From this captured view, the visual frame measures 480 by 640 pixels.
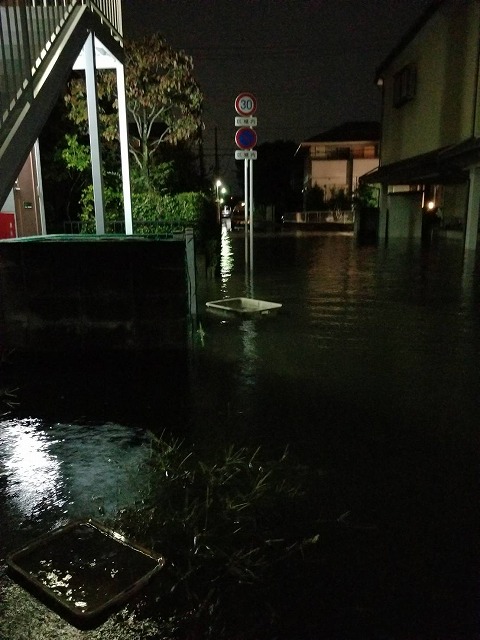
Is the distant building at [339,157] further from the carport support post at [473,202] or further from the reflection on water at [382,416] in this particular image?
the reflection on water at [382,416]

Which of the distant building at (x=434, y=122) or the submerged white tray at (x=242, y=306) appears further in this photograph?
the distant building at (x=434, y=122)

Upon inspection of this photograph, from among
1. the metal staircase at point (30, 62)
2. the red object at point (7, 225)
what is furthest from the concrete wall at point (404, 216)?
the metal staircase at point (30, 62)

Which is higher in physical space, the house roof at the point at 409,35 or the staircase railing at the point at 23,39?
the house roof at the point at 409,35

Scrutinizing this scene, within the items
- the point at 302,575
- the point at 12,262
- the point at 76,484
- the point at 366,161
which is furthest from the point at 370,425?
the point at 366,161

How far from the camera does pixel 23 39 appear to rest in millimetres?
5504

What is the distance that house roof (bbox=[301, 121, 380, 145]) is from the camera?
50.9 metres

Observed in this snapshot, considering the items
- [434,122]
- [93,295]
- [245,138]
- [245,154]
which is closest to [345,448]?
[93,295]

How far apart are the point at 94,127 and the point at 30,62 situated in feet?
10.0

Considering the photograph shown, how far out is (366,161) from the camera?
51594mm

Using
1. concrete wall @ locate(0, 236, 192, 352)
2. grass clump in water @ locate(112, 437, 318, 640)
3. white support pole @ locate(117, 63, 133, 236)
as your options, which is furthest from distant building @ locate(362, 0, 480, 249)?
grass clump in water @ locate(112, 437, 318, 640)

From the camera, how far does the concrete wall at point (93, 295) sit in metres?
6.22

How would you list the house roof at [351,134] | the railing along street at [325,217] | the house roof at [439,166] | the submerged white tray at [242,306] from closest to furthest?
the submerged white tray at [242,306] → the house roof at [439,166] → the railing along street at [325,217] → the house roof at [351,134]

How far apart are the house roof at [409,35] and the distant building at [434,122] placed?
0.05 meters

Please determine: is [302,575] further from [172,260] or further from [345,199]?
[345,199]
